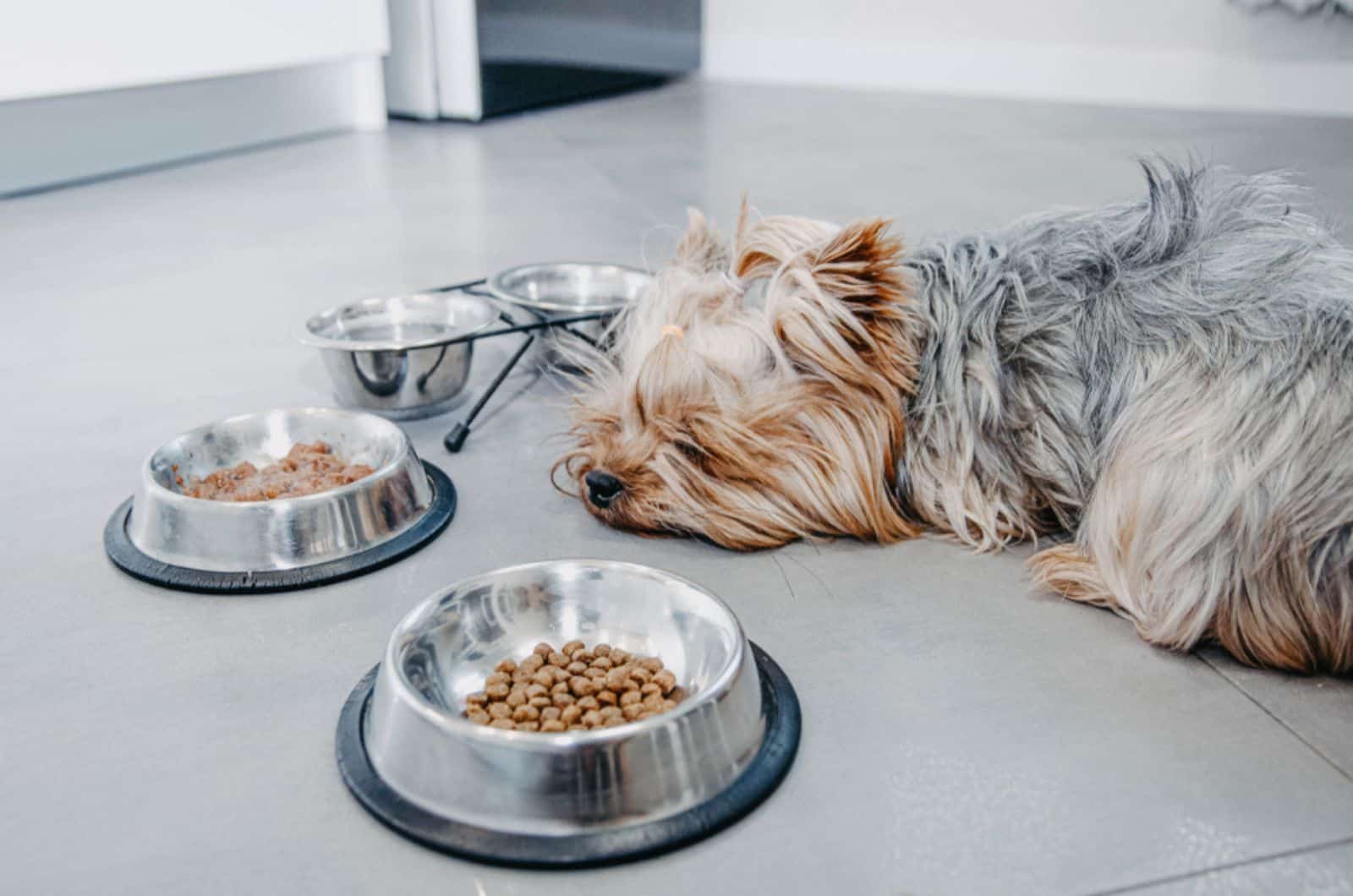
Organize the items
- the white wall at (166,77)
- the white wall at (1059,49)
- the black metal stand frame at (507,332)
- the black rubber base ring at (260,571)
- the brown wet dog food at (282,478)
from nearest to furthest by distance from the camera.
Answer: the black rubber base ring at (260,571) < the brown wet dog food at (282,478) < the black metal stand frame at (507,332) < the white wall at (166,77) < the white wall at (1059,49)

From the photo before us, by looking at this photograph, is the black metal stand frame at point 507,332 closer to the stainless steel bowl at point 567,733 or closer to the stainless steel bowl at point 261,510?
the stainless steel bowl at point 261,510

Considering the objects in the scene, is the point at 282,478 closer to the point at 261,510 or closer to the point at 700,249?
the point at 261,510

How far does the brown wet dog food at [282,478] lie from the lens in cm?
219

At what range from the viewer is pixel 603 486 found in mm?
2201

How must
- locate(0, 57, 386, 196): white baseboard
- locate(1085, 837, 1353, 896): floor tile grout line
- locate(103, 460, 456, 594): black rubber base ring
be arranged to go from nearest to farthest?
locate(1085, 837, 1353, 896): floor tile grout line < locate(103, 460, 456, 594): black rubber base ring < locate(0, 57, 386, 196): white baseboard

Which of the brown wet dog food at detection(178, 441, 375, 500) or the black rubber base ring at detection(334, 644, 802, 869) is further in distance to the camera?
the brown wet dog food at detection(178, 441, 375, 500)

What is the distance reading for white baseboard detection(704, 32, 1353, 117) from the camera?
6648 millimetres

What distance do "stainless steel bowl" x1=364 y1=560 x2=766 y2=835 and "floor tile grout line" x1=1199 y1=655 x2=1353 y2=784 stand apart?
668 millimetres

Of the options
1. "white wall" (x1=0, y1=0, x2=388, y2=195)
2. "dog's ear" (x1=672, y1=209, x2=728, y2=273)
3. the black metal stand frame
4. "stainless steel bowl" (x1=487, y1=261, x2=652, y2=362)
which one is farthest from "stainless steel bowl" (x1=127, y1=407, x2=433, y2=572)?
"white wall" (x1=0, y1=0, x2=388, y2=195)

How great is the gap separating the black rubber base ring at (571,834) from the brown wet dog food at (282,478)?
2.09ft

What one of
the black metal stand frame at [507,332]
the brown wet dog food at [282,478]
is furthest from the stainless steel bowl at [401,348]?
the brown wet dog food at [282,478]

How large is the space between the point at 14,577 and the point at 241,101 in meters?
4.09

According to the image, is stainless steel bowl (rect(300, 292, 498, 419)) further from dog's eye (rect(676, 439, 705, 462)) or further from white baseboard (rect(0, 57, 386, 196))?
white baseboard (rect(0, 57, 386, 196))

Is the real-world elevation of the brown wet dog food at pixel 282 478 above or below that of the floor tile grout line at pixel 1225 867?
above
